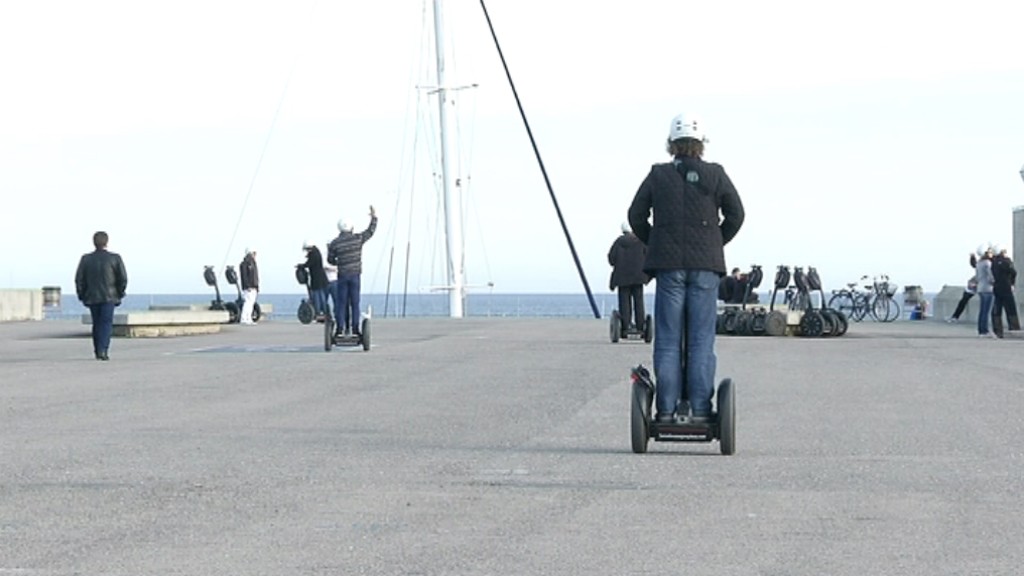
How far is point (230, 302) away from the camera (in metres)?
48.6

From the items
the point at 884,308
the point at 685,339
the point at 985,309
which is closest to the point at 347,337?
the point at 985,309

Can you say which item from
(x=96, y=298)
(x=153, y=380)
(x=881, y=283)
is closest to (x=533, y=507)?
(x=153, y=380)

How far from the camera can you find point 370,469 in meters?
11.2

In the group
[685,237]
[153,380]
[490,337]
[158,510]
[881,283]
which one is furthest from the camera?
[881,283]

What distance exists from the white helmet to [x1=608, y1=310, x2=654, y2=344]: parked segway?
18.1 m

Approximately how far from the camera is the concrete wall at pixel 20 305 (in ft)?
157

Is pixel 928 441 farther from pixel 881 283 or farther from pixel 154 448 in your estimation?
pixel 881 283

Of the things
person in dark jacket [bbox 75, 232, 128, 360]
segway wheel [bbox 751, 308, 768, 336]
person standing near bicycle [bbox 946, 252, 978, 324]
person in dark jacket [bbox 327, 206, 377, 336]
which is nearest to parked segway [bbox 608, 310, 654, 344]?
person in dark jacket [bbox 327, 206, 377, 336]

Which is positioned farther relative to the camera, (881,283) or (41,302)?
(881,283)

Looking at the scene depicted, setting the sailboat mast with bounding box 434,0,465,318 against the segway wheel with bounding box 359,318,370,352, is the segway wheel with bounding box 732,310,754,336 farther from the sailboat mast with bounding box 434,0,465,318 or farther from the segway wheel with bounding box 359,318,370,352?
the sailboat mast with bounding box 434,0,465,318

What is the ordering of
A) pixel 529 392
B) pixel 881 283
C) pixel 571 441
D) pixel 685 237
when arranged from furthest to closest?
pixel 881 283
pixel 529 392
pixel 571 441
pixel 685 237

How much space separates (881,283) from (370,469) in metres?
44.9

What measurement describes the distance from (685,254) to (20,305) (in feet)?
128

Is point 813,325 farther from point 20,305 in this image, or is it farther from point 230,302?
point 20,305
